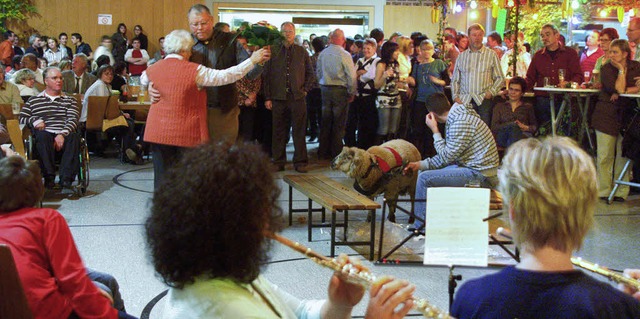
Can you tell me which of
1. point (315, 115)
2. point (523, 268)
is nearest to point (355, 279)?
point (523, 268)

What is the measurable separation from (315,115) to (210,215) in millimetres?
10088

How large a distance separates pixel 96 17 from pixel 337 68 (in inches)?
377

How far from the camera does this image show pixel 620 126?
24.6 feet

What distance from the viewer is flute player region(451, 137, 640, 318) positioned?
170cm

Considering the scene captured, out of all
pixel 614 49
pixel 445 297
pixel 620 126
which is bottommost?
pixel 445 297

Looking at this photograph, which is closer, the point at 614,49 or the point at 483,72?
the point at 614,49

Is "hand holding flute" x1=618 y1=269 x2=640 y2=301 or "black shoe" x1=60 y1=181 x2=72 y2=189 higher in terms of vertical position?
"hand holding flute" x1=618 y1=269 x2=640 y2=301

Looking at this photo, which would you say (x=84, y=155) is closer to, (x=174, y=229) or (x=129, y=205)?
(x=129, y=205)

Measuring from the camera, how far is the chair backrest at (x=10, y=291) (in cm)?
231

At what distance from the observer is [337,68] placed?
9.15m

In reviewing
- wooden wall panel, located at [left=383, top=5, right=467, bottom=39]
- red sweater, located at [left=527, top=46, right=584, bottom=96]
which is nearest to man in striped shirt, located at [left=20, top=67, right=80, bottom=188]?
red sweater, located at [left=527, top=46, right=584, bottom=96]

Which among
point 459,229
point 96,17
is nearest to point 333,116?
point 459,229

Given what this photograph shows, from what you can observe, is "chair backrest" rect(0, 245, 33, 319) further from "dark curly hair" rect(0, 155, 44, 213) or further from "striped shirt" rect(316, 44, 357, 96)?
"striped shirt" rect(316, 44, 357, 96)

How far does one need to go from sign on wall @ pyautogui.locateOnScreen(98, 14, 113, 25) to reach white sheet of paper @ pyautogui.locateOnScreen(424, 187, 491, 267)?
14810 millimetres
